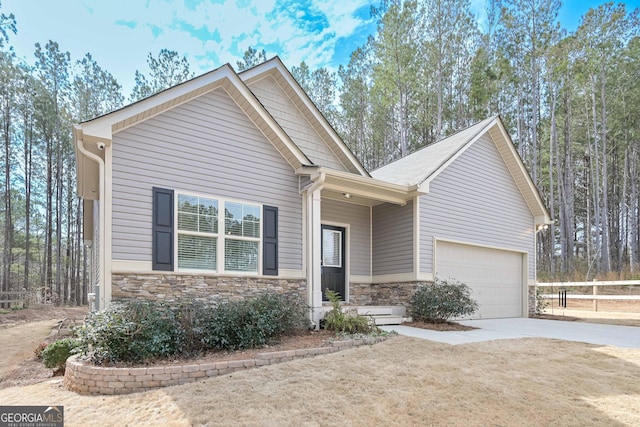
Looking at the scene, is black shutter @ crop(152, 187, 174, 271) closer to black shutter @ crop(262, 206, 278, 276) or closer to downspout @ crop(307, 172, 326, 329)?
black shutter @ crop(262, 206, 278, 276)

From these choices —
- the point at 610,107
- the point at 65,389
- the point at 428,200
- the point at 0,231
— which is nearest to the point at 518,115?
the point at 610,107

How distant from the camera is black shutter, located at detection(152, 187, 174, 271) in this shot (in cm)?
659

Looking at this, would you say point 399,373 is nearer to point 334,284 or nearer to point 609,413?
point 609,413

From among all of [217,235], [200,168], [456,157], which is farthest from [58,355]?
[456,157]

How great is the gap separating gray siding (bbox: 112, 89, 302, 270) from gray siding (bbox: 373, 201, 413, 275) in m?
3.08

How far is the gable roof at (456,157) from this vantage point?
1036cm

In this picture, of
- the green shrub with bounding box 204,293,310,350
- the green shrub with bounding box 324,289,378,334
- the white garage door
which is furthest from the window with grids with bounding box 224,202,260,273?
the white garage door

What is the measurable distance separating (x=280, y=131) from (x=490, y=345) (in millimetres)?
5738

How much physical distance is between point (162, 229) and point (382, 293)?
610cm

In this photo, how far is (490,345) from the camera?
22.0 ft

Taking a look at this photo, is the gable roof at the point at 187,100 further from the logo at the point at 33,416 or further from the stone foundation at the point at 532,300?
the stone foundation at the point at 532,300

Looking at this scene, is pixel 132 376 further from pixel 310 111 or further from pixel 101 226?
pixel 310 111

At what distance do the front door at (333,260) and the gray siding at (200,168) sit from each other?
177 cm

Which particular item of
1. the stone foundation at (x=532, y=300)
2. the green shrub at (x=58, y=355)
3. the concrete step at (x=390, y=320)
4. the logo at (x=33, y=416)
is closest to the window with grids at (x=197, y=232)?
the green shrub at (x=58, y=355)
